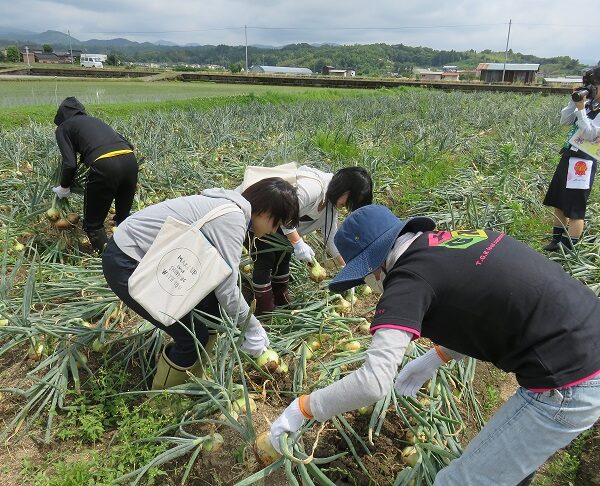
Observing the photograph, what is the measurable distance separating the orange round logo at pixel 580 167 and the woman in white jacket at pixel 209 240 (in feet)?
7.92

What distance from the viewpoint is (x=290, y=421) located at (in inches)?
50.6

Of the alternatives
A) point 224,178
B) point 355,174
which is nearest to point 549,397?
point 355,174

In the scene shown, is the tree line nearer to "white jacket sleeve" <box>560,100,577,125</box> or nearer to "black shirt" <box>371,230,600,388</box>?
"white jacket sleeve" <box>560,100,577,125</box>

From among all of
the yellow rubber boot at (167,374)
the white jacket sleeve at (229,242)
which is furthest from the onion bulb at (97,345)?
the white jacket sleeve at (229,242)

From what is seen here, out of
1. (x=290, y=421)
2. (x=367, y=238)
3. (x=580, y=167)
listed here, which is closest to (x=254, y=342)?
(x=290, y=421)

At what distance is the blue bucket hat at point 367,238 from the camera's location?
3.94 ft

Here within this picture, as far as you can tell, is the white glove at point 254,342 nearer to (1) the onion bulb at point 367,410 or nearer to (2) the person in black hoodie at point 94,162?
(1) the onion bulb at point 367,410

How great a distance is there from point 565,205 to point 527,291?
2.61 m

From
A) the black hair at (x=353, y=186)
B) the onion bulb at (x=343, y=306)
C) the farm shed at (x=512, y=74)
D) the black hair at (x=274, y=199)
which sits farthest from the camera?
the farm shed at (x=512, y=74)

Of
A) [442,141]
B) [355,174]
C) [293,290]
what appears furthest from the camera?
[442,141]

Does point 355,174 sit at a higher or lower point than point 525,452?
higher

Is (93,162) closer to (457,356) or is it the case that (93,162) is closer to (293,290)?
(293,290)

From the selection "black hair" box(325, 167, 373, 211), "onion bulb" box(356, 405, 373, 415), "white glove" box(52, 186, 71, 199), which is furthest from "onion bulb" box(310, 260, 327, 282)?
"white glove" box(52, 186, 71, 199)

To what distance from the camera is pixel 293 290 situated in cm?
276
